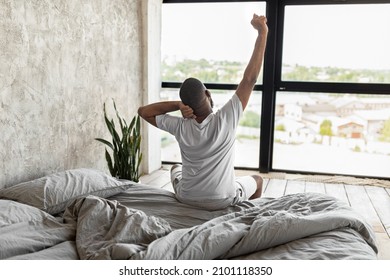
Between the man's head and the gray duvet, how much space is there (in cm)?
68

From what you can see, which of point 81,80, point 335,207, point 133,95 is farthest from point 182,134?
point 133,95

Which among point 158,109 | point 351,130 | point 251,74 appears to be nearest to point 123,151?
point 158,109

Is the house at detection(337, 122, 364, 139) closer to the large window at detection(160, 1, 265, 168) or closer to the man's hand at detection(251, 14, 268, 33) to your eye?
the large window at detection(160, 1, 265, 168)

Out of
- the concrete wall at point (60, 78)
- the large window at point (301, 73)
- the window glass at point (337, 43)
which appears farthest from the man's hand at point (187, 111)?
the window glass at point (337, 43)

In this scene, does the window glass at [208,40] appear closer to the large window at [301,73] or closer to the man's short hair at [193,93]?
the large window at [301,73]

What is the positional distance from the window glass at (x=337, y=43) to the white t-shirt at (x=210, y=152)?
2.49 m

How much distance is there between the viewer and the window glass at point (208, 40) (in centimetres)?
483

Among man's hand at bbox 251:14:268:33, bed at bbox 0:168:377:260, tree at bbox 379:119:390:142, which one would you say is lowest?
bed at bbox 0:168:377:260

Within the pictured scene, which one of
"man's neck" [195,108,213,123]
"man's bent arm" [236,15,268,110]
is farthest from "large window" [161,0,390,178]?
"man's neck" [195,108,213,123]

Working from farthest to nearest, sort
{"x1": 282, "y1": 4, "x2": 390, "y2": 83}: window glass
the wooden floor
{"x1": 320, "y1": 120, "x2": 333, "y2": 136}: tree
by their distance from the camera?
{"x1": 320, "y1": 120, "x2": 333, "y2": 136}: tree < {"x1": 282, "y1": 4, "x2": 390, "y2": 83}: window glass < the wooden floor

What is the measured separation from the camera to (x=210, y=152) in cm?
242

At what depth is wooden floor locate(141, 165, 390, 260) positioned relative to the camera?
3393 millimetres

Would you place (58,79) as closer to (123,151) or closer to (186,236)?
(123,151)

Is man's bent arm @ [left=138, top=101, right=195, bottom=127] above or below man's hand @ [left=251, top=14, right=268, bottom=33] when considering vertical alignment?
below
